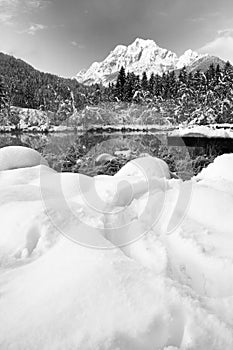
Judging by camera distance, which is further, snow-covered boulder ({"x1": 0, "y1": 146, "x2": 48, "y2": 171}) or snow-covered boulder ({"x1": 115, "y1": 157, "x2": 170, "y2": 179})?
snow-covered boulder ({"x1": 0, "y1": 146, "x2": 48, "y2": 171})

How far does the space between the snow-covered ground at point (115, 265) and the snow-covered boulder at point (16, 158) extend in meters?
1.51

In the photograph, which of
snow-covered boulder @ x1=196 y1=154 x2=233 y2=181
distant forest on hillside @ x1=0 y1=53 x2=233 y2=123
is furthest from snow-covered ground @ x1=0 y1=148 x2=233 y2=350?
distant forest on hillside @ x1=0 y1=53 x2=233 y2=123

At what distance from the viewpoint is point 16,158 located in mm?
5051

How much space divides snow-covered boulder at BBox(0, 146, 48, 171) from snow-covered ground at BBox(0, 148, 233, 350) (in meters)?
1.51

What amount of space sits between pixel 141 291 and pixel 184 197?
1.67m

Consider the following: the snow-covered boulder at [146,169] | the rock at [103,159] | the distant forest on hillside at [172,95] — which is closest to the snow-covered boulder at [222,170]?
the snow-covered boulder at [146,169]

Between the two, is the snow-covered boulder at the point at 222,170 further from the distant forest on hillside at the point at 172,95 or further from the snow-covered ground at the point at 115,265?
the distant forest on hillside at the point at 172,95

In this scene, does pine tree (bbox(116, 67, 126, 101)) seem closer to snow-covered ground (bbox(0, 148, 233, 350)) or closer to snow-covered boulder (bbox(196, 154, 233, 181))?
snow-covered boulder (bbox(196, 154, 233, 181))

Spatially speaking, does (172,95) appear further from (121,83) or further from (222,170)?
(222,170)

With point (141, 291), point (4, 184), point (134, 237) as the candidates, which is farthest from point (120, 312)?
point (4, 184)

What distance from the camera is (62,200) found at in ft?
9.38

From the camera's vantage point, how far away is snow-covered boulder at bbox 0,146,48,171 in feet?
16.1

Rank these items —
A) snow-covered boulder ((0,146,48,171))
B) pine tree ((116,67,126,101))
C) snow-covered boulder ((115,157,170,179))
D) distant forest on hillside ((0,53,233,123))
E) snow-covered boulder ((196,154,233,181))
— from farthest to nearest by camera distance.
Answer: pine tree ((116,67,126,101))
distant forest on hillside ((0,53,233,123))
snow-covered boulder ((0,146,48,171))
snow-covered boulder ((115,157,170,179))
snow-covered boulder ((196,154,233,181))

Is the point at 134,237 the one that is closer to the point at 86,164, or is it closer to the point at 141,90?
the point at 86,164
